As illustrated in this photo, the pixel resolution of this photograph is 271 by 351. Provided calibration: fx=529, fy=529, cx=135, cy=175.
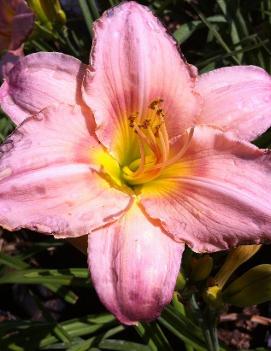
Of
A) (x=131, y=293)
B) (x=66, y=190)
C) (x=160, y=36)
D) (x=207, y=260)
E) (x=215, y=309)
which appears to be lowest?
(x=215, y=309)

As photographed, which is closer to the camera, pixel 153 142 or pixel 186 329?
pixel 153 142

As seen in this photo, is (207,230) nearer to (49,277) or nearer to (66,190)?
(66,190)

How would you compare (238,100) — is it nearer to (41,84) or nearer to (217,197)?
(217,197)

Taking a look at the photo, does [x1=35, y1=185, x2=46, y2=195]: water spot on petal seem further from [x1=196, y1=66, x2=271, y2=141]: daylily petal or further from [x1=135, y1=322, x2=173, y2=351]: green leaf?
[x1=135, y1=322, x2=173, y2=351]: green leaf

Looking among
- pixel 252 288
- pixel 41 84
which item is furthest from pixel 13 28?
pixel 252 288

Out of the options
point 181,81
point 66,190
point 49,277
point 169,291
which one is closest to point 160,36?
point 181,81

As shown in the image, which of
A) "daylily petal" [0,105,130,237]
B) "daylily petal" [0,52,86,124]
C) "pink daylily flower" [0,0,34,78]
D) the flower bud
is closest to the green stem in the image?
the flower bud
